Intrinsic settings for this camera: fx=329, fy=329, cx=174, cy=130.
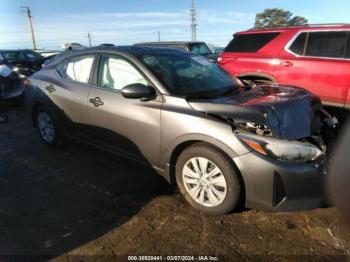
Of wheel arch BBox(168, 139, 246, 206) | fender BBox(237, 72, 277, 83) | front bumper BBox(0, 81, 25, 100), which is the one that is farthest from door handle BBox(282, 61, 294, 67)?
front bumper BBox(0, 81, 25, 100)

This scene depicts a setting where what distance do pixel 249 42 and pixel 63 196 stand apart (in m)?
5.28

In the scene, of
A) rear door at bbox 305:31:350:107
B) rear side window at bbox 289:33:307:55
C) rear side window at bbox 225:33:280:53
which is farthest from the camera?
rear side window at bbox 225:33:280:53

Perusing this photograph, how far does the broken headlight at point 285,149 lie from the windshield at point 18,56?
1649 cm

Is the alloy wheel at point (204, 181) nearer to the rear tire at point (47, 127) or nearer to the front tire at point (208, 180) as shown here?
the front tire at point (208, 180)

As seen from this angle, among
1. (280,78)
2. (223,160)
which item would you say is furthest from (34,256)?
(280,78)

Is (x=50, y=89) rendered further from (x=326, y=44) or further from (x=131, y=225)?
(x=326, y=44)

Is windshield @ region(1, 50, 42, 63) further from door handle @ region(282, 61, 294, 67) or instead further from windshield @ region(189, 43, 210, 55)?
door handle @ region(282, 61, 294, 67)

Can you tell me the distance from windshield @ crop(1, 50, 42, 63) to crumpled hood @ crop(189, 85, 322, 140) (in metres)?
15.9

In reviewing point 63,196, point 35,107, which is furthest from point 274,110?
point 35,107

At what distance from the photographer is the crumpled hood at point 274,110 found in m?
2.98

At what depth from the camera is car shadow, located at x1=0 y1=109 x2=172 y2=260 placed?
9.57ft

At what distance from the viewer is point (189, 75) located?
3941mm

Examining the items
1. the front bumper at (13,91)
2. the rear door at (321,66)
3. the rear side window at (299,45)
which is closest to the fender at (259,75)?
the rear door at (321,66)

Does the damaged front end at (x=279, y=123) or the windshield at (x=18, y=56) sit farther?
the windshield at (x=18, y=56)
